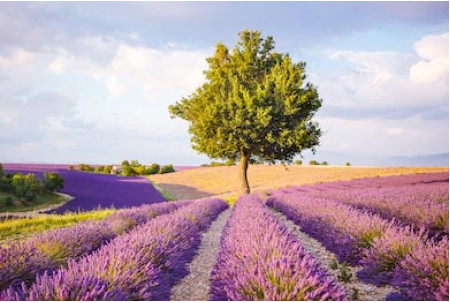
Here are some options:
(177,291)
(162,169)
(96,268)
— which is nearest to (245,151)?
(177,291)

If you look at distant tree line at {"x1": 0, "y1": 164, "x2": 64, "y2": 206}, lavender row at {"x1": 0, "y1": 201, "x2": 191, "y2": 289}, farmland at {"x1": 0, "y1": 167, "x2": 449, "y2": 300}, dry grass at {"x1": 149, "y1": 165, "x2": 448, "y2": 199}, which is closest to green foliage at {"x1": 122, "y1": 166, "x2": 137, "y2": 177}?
dry grass at {"x1": 149, "y1": 165, "x2": 448, "y2": 199}

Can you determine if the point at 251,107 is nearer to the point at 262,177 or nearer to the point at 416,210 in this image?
the point at 416,210

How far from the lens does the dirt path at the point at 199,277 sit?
15.7ft

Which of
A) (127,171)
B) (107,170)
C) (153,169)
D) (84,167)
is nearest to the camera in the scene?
(84,167)

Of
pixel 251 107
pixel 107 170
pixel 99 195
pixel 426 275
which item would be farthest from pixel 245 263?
pixel 107 170

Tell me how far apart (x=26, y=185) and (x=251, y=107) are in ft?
37.7

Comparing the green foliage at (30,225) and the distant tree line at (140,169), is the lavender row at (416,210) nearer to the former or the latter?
the green foliage at (30,225)

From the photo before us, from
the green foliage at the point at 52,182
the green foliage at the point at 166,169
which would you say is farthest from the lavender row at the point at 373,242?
the green foliage at the point at 166,169

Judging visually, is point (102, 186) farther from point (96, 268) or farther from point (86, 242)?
point (96, 268)

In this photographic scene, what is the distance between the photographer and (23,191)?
20.0 metres

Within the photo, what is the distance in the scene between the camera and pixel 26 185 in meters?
20.0

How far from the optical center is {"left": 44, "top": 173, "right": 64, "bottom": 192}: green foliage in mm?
21562

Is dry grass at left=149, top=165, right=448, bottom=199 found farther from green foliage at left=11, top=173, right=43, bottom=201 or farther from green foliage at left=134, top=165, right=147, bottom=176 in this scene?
green foliage at left=11, top=173, right=43, bottom=201

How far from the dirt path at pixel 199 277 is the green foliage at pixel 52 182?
1546cm
